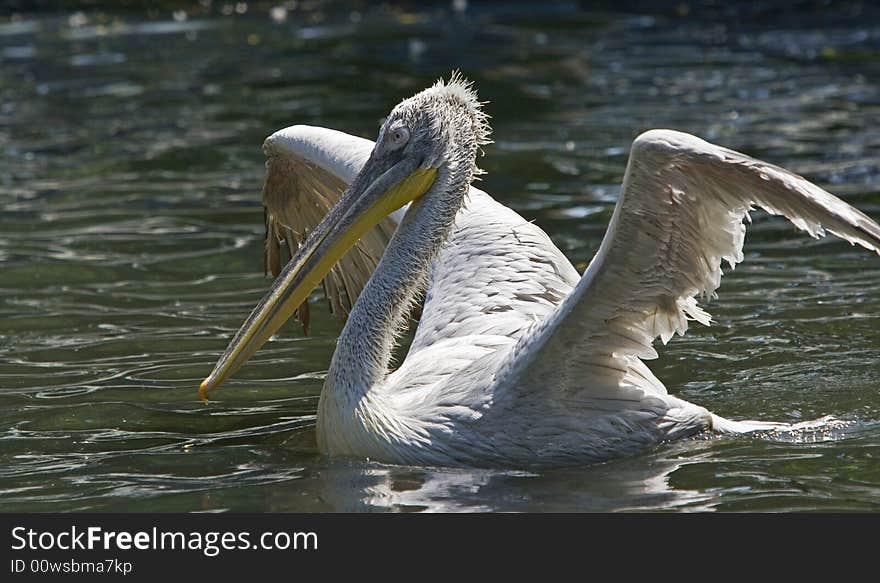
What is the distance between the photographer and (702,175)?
457 cm

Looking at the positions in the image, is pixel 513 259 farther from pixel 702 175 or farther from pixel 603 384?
pixel 702 175

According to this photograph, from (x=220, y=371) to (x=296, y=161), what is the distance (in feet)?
4.81

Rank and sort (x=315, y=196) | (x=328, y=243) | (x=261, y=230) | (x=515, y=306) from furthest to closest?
1. (x=261, y=230)
2. (x=315, y=196)
3. (x=515, y=306)
4. (x=328, y=243)

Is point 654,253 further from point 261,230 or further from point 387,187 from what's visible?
point 261,230

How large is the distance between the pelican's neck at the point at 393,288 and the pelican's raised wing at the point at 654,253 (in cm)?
→ 53

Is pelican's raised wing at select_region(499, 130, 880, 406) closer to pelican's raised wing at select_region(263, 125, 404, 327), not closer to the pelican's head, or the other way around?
the pelican's head

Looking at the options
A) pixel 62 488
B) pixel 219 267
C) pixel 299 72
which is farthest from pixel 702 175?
pixel 299 72

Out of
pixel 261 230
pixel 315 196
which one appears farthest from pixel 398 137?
pixel 261 230

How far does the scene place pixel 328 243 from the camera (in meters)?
5.35

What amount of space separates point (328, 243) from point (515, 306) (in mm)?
795

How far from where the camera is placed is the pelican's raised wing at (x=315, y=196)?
6297 mm

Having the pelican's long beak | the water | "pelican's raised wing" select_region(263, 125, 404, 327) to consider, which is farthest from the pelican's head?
"pelican's raised wing" select_region(263, 125, 404, 327)

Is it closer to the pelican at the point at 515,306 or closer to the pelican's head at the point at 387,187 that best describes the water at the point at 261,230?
the pelican at the point at 515,306

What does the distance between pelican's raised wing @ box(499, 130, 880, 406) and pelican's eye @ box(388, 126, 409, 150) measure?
35.0 inches
